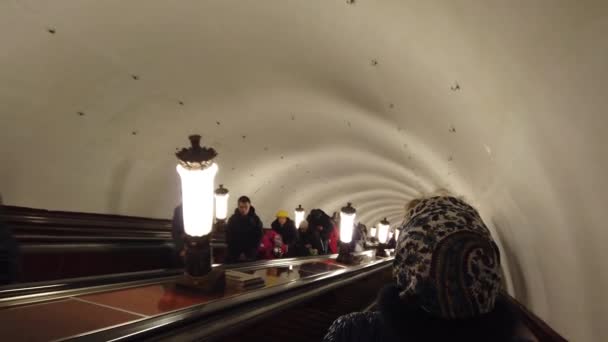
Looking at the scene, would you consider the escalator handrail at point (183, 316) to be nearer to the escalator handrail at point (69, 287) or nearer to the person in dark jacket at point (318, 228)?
the escalator handrail at point (69, 287)

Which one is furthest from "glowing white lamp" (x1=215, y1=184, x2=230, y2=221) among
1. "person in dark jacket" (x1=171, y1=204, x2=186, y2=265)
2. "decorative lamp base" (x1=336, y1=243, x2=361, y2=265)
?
"decorative lamp base" (x1=336, y1=243, x2=361, y2=265)

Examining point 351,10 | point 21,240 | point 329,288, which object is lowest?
point 329,288

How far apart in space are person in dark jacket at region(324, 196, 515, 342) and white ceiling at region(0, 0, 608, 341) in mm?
1538

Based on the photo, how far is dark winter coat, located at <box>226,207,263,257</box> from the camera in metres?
5.49

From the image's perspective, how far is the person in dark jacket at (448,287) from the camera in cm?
108

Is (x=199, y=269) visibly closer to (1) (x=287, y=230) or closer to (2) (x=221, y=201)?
(1) (x=287, y=230)

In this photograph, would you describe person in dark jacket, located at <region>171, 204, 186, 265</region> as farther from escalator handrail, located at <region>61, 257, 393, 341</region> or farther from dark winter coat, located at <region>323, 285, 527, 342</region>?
dark winter coat, located at <region>323, 285, 527, 342</region>

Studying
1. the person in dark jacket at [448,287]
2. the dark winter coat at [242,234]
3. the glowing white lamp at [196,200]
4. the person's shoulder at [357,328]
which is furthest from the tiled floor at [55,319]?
the dark winter coat at [242,234]

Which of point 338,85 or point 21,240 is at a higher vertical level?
point 338,85

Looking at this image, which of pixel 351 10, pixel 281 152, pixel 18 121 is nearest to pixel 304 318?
pixel 351 10

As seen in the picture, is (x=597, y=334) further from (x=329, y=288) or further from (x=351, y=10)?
(x=351, y=10)

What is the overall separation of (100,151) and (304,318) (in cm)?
458

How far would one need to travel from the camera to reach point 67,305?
1.94 meters

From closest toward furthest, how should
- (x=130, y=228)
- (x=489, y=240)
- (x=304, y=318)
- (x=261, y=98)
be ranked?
1. (x=489, y=240)
2. (x=304, y=318)
3. (x=261, y=98)
4. (x=130, y=228)
